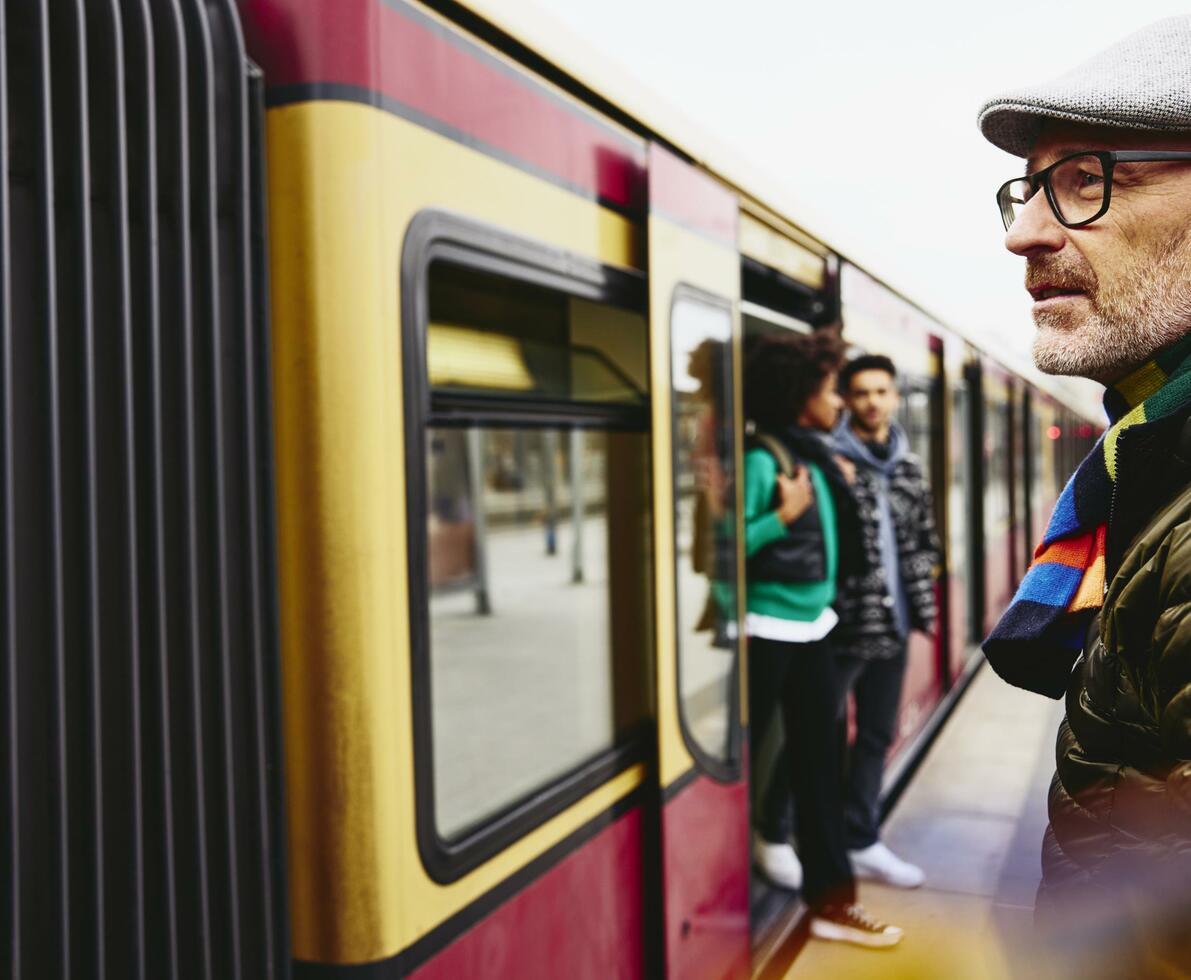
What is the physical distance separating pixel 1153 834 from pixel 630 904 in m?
1.60

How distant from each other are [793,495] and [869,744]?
122 cm

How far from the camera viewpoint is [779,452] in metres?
3.42

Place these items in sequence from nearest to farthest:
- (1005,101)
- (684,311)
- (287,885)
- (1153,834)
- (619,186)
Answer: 1. (1153,834)
2. (1005,101)
3. (287,885)
4. (619,186)
5. (684,311)

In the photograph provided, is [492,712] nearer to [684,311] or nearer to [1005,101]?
[684,311]

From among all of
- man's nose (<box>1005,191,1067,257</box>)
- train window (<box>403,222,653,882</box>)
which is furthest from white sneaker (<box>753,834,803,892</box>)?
man's nose (<box>1005,191,1067,257</box>)

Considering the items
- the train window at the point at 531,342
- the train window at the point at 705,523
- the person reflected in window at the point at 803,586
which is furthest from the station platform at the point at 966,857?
the train window at the point at 531,342

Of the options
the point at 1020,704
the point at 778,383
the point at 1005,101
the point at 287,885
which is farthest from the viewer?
the point at 1020,704

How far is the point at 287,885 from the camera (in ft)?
5.13

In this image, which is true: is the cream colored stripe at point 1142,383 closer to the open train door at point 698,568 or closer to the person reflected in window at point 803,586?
the open train door at point 698,568

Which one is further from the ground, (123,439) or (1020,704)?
(123,439)

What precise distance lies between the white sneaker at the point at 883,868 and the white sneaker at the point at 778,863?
0.83ft

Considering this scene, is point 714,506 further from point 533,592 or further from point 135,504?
point 533,592

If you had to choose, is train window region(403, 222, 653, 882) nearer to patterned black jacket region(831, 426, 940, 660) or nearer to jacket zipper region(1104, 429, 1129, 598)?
jacket zipper region(1104, 429, 1129, 598)

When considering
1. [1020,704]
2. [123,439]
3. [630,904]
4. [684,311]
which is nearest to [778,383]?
[684,311]
